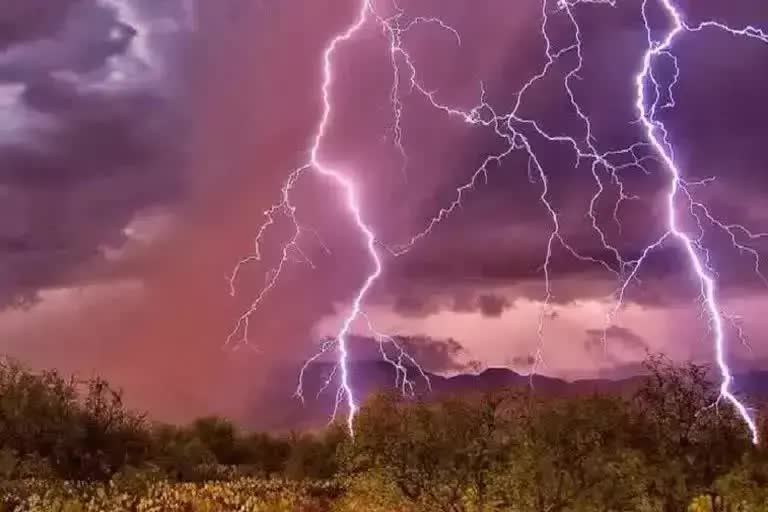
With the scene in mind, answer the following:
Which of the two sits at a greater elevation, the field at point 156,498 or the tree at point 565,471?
the field at point 156,498

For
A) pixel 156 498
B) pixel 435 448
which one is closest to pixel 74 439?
pixel 156 498

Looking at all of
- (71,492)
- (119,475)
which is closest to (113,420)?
(119,475)

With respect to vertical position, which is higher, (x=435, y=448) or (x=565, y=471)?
(x=435, y=448)

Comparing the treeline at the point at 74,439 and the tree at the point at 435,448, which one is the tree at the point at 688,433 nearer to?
the tree at the point at 435,448

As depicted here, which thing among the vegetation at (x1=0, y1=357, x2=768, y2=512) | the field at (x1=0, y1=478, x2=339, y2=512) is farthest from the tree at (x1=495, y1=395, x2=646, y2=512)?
the field at (x1=0, y1=478, x2=339, y2=512)

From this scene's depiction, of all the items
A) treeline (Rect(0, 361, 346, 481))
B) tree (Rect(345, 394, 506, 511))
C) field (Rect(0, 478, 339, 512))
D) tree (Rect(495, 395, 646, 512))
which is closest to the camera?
tree (Rect(495, 395, 646, 512))

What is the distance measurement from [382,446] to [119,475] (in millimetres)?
25984

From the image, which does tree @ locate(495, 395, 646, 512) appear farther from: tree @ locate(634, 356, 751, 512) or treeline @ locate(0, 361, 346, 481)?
treeline @ locate(0, 361, 346, 481)

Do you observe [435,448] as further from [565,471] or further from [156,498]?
[156,498]

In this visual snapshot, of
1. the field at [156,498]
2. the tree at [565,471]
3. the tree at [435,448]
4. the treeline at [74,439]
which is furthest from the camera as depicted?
the treeline at [74,439]

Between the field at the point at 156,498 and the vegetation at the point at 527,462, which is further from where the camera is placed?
the field at the point at 156,498

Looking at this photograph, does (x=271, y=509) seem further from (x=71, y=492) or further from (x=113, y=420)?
(x=113, y=420)

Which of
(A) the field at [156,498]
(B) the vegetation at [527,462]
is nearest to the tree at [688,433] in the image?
(B) the vegetation at [527,462]

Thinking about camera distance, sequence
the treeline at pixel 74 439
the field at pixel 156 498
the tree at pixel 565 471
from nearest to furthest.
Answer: the tree at pixel 565 471 < the field at pixel 156 498 < the treeline at pixel 74 439
